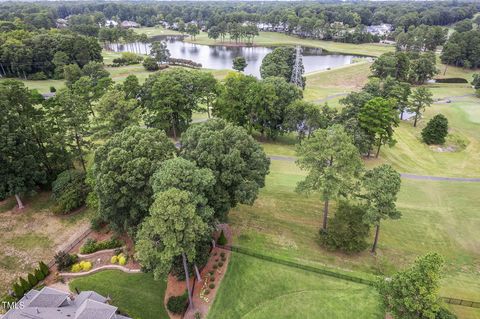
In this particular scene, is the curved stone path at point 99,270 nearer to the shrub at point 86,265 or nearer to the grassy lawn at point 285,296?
the shrub at point 86,265

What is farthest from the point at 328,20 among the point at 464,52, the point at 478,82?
the point at 478,82

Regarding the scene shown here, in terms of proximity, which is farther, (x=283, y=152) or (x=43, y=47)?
(x=43, y=47)

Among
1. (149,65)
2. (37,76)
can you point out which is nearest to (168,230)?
(149,65)

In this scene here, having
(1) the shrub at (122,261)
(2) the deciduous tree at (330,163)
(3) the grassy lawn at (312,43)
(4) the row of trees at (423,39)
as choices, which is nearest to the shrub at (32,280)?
(1) the shrub at (122,261)

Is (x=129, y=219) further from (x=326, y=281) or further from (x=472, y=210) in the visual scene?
(x=472, y=210)

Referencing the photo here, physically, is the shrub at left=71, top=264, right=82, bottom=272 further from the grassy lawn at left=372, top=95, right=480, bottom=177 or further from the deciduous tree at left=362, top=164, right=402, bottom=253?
the grassy lawn at left=372, top=95, right=480, bottom=177

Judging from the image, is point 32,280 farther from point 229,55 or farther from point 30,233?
point 229,55

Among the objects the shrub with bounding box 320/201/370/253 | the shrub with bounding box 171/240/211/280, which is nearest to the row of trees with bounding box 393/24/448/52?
the shrub with bounding box 320/201/370/253
